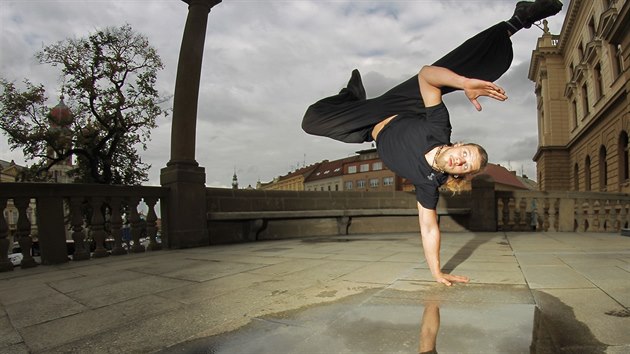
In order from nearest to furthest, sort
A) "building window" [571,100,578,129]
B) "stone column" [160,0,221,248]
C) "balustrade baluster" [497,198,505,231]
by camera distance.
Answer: "stone column" [160,0,221,248] < "balustrade baluster" [497,198,505,231] < "building window" [571,100,578,129]

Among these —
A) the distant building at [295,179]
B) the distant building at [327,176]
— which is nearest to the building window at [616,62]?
the distant building at [327,176]

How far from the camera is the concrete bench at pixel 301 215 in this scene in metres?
7.28

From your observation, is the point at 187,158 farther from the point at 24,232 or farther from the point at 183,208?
the point at 24,232

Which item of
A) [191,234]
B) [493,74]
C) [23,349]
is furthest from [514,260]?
[191,234]

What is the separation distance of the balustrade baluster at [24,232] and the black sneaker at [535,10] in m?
6.29

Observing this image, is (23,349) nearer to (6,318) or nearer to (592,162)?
(6,318)

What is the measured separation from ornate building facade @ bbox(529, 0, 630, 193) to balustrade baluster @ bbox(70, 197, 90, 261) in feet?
53.3

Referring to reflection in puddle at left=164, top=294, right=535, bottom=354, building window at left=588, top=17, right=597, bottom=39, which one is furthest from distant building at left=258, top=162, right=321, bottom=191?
reflection in puddle at left=164, top=294, right=535, bottom=354

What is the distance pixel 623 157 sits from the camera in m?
20.5

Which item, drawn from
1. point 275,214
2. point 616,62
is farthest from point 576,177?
point 275,214

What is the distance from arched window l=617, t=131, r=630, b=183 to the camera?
20.3m

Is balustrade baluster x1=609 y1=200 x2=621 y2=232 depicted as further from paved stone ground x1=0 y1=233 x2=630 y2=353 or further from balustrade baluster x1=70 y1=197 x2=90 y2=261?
balustrade baluster x1=70 y1=197 x2=90 y2=261

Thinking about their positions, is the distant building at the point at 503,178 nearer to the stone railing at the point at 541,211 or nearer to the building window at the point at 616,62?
the building window at the point at 616,62

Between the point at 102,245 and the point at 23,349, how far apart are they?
4238 millimetres
